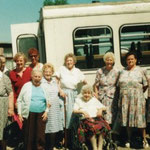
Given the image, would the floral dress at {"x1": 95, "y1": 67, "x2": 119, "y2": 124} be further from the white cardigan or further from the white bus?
the white cardigan

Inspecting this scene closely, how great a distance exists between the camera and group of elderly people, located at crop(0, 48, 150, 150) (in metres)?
4.97

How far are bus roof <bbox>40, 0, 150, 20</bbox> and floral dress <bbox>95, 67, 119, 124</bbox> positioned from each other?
1606 mm

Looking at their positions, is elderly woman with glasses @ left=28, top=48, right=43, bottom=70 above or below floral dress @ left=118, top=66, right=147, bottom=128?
above

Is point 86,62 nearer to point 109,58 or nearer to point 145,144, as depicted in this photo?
point 109,58

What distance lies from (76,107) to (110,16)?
2.45 meters

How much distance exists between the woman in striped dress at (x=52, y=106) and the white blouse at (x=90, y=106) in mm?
399

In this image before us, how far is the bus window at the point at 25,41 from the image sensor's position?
7.11m

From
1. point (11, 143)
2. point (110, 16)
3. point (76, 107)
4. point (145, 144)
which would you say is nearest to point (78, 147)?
point (76, 107)

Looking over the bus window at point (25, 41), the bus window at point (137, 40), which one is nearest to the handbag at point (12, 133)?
the bus window at point (25, 41)

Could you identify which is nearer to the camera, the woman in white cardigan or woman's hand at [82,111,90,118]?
the woman in white cardigan

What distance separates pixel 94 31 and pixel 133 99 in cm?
194

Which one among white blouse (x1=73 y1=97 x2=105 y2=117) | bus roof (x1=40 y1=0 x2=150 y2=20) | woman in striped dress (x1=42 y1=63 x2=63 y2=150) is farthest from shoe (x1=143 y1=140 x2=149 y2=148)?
bus roof (x1=40 y1=0 x2=150 y2=20)

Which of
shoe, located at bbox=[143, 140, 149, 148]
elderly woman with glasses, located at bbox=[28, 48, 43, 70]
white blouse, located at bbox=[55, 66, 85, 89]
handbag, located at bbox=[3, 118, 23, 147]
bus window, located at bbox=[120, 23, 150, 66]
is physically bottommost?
shoe, located at bbox=[143, 140, 149, 148]

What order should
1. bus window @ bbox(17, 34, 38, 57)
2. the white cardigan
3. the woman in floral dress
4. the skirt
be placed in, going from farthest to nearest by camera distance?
bus window @ bbox(17, 34, 38, 57) → the woman in floral dress → the skirt → the white cardigan
